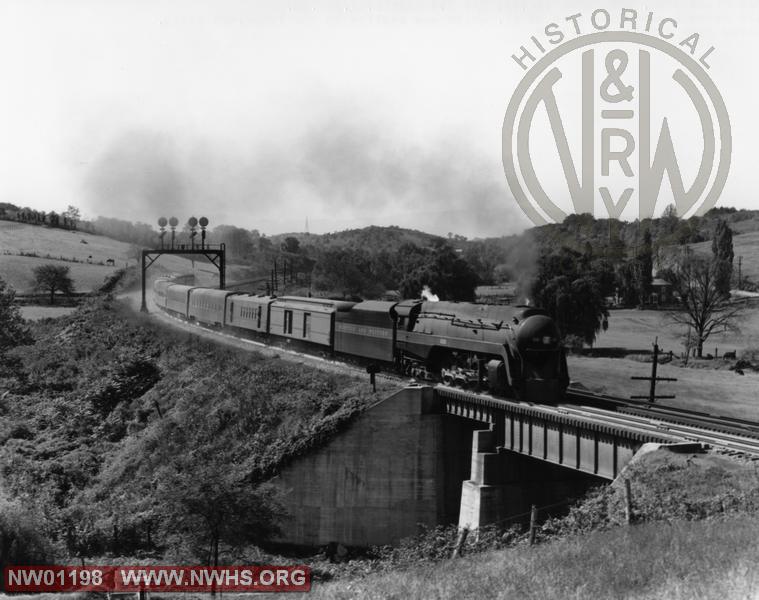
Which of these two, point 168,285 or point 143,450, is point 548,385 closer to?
point 143,450

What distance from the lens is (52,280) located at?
4397 inches

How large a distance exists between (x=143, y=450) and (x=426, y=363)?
13.4 meters

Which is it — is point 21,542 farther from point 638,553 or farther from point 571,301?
point 571,301

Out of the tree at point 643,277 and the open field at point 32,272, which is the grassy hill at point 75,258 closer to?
the open field at point 32,272

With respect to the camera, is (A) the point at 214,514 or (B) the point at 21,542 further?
(A) the point at 214,514

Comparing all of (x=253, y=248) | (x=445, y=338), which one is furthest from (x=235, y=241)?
(x=445, y=338)

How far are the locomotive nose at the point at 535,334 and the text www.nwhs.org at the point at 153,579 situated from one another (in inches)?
415

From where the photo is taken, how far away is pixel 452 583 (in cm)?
1641

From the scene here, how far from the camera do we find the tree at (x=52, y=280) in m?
112

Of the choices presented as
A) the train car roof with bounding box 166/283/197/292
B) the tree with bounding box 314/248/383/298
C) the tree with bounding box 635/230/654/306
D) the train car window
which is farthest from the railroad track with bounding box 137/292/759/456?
the tree with bounding box 314/248/383/298

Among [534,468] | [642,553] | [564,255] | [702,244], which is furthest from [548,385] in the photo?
[702,244]

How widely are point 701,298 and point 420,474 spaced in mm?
48458

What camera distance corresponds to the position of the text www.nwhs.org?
2172 centimetres

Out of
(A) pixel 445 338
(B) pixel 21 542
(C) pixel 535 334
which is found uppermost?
(C) pixel 535 334
